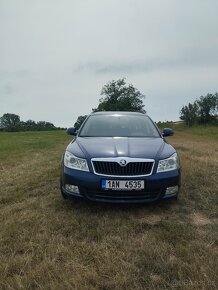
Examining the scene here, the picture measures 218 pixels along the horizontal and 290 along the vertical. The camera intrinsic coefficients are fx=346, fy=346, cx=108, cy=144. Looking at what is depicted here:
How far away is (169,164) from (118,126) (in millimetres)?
1634

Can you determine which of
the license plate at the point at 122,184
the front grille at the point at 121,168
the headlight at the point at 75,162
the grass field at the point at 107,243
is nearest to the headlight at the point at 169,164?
→ the front grille at the point at 121,168

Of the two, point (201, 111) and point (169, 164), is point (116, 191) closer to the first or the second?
point (169, 164)

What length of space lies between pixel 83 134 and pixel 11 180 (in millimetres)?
2081

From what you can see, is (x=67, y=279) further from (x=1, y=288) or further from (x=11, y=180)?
(x=11, y=180)

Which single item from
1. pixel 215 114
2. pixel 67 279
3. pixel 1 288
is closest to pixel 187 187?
pixel 67 279

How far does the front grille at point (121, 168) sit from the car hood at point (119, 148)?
Result: 0.12m

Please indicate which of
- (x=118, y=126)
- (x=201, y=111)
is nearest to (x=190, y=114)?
(x=201, y=111)

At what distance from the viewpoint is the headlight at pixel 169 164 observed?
15.1 feet

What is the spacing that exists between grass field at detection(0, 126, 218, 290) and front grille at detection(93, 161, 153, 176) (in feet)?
1.80

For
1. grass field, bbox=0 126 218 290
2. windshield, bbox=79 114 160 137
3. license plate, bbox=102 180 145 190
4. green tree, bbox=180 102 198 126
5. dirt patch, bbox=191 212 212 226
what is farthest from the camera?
green tree, bbox=180 102 198 126

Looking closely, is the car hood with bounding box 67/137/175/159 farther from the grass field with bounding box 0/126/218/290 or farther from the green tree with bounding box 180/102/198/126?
the green tree with bounding box 180/102/198/126

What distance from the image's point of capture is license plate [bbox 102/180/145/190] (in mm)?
4379

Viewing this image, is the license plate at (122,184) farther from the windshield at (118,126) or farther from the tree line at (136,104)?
the tree line at (136,104)

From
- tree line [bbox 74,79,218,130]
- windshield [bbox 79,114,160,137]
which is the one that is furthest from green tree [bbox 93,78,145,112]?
windshield [bbox 79,114,160,137]
